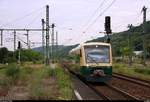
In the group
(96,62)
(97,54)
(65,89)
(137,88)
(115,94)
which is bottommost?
(115,94)

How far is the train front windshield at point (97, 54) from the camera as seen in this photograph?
95.3 feet

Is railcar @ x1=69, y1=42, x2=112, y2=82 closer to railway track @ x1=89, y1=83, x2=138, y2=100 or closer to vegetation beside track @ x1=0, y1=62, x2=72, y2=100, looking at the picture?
vegetation beside track @ x1=0, y1=62, x2=72, y2=100

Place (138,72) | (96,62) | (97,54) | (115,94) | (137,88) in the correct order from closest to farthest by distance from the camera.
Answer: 1. (115,94)
2. (137,88)
3. (96,62)
4. (97,54)
5. (138,72)

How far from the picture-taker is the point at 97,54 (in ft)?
95.8

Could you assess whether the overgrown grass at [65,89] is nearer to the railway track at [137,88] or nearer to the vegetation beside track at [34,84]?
the vegetation beside track at [34,84]

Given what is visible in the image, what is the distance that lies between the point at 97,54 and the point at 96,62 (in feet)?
2.02

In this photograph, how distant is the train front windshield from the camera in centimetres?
2906

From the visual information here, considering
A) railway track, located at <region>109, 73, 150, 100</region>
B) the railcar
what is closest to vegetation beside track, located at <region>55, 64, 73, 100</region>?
the railcar

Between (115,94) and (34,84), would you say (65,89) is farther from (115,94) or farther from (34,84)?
(115,94)

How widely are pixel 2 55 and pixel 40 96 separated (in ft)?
266

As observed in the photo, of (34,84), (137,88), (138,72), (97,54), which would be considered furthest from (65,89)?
(138,72)

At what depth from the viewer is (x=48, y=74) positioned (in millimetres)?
36750

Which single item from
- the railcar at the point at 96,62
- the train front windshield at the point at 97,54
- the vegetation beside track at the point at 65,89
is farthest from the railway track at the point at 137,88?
the vegetation beside track at the point at 65,89

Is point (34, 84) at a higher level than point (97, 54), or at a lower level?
lower
